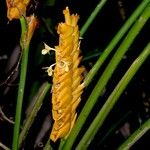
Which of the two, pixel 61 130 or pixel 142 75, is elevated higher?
pixel 61 130

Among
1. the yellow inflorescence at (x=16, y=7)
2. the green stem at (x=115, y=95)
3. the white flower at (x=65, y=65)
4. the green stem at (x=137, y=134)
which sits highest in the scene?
the yellow inflorescence at (x=16, y=7)

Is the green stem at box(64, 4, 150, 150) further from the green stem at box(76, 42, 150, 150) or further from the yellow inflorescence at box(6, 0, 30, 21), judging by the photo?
the yellow inflorescence at box(6, 0, 30, 21)

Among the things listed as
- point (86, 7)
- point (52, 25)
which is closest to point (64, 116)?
point (52, 25)

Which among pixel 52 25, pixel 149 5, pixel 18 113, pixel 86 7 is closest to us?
pixel 149 5

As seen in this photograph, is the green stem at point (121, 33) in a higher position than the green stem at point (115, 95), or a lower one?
higher

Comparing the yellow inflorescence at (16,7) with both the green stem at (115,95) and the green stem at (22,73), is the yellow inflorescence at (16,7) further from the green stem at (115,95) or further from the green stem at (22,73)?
the green stem at (115,95)

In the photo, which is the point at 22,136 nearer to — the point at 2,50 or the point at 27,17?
the point at 27,17

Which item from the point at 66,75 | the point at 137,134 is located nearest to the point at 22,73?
the point at 66,75

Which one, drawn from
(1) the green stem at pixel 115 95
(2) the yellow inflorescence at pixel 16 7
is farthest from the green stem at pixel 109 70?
(2) the yellow inflorescence at pixel 16 7
